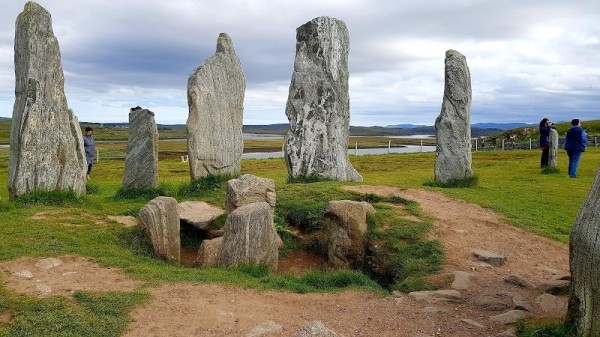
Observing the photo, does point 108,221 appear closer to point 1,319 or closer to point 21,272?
point 21,272

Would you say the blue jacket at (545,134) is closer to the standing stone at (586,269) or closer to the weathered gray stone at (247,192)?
the weathered gray stone at (247,192)

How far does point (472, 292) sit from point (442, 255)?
77.3 inches

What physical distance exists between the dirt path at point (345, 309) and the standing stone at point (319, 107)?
26.8ft

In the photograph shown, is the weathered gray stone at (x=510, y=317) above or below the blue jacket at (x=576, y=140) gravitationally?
Result: below

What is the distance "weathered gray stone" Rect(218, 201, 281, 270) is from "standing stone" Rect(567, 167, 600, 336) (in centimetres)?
578

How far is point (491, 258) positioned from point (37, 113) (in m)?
11.6

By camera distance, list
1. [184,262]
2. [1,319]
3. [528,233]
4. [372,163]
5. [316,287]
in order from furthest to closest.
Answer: [372,163], [528,233], [184,262], [316,287], [1,319]

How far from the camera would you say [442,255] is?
468 inches

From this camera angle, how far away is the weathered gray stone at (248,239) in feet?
36.3

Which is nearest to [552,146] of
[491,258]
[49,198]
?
[491,258]

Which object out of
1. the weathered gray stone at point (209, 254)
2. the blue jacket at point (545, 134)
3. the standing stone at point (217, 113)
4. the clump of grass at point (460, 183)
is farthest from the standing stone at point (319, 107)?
the blue jacket at point (545, 134)

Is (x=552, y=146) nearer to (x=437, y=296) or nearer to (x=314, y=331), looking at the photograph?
(x=437, y=296)

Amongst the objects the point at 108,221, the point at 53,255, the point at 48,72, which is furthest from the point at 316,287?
the point at 48,72

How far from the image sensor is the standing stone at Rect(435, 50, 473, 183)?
20.2 metres
